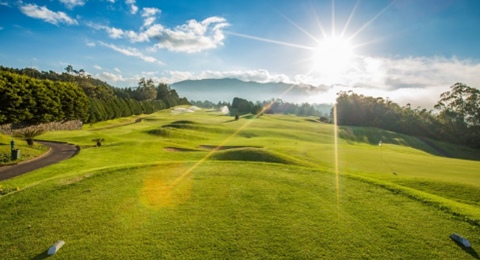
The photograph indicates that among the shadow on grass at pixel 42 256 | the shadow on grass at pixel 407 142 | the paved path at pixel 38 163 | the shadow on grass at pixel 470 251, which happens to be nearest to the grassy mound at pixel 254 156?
the paved path at pixel 38 163

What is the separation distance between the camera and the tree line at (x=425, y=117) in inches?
3395

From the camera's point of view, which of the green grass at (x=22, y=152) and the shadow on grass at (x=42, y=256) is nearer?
the shadow on grass at (x=42, y=256)

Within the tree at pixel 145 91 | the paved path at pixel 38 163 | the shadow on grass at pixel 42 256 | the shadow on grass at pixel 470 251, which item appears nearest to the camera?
Answer: the shadow on grass at pixel 42 256

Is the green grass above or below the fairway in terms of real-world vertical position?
below

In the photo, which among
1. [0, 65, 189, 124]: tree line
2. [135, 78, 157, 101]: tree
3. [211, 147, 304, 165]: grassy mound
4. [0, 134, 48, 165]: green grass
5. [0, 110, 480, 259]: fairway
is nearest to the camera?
[0, 110, 480, 259]: fairway

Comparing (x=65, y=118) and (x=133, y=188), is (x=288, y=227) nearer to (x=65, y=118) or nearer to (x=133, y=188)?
(x=133, y=188)

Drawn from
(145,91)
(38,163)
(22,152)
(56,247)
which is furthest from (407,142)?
(145,91)

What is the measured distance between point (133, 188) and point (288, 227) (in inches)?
292

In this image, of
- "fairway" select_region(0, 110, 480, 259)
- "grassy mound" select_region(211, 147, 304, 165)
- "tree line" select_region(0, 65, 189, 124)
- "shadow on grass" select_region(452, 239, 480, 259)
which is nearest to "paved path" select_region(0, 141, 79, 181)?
"fairway" select_region(0, 110, 480, 259)

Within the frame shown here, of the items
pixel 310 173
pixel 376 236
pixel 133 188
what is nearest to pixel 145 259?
pixel 133 188

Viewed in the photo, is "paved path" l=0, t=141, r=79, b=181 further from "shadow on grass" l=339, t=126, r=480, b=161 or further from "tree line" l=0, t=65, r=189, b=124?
"shadow on grass" l=339, t=126, r=480, b=161

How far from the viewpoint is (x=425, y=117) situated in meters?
98.1

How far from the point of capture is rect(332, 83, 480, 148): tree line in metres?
86.2

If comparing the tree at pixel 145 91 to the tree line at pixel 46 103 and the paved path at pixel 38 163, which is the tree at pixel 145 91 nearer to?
the tree line at pixel 46 103
